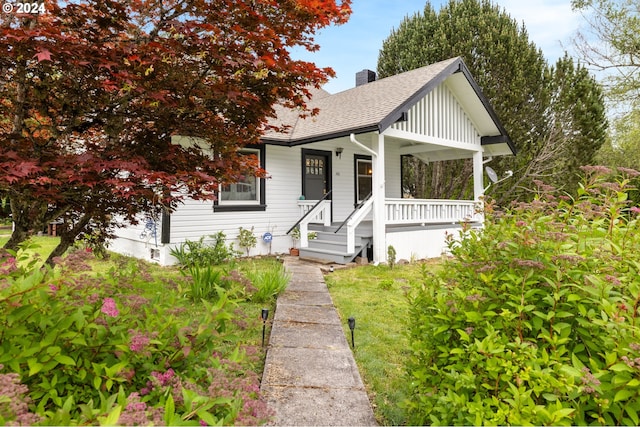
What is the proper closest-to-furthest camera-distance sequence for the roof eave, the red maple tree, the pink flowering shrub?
the pink flowering shrub < the red maple tree < the roof eave

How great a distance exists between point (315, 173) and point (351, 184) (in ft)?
4.79

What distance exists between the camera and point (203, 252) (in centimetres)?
817

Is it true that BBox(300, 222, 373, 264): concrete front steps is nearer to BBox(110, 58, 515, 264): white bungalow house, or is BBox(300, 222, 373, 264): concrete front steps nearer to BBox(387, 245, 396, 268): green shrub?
BBox(110, 58, 515, 264): white bungalow house

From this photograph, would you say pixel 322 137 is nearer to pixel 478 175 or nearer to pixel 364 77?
pixel 478 175

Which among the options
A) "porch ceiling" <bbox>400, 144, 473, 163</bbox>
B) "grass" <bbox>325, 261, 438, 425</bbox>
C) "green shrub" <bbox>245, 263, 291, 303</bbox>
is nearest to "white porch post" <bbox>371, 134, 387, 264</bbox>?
"grass" <bbox>325, 261, 438, 425</bbox>

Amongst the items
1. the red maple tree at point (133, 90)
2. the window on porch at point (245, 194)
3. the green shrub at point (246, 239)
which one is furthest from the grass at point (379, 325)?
the window on porch at point (245, 194)

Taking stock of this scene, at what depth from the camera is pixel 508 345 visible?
153 centimetres

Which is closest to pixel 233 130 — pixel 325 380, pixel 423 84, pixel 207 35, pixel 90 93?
pixel 207 35

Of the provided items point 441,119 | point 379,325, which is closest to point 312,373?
point 379,325

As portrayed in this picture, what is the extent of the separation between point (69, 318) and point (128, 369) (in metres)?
0.32

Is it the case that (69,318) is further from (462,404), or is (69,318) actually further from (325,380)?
(325,380)

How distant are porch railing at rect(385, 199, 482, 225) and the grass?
1.60 meters

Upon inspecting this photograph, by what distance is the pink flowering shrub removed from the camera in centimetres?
122

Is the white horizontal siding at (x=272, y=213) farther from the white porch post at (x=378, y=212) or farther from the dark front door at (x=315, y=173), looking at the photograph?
the white porch post at (x=378, y=212)
